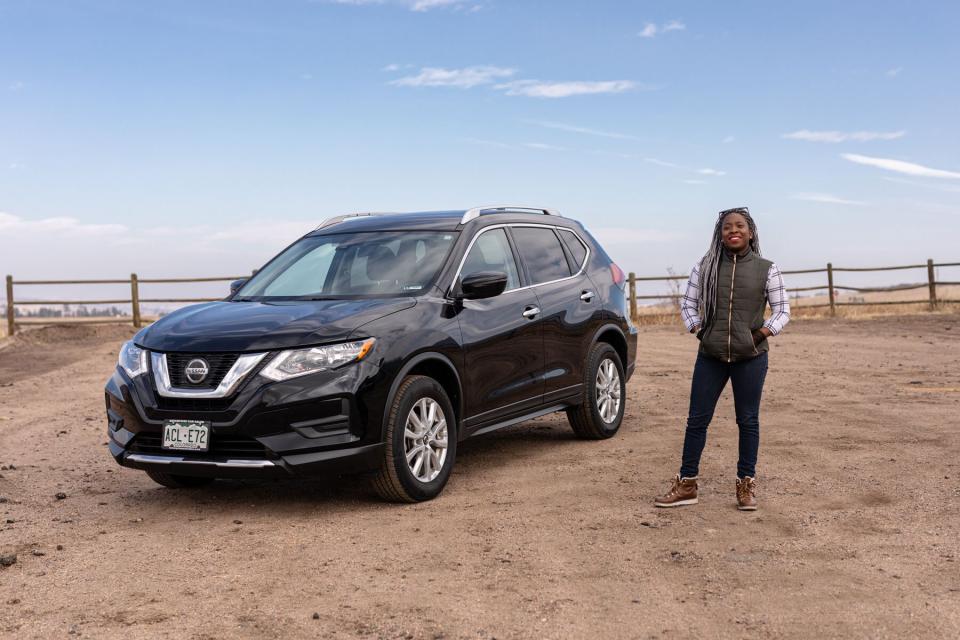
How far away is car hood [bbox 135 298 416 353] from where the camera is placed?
20.9ft

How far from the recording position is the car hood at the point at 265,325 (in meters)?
6.36

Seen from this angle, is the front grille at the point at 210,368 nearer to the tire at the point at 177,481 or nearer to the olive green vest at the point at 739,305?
the tire at the point at 177,481

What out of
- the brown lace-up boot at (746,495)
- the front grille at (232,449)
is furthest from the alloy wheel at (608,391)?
the front grille at (232,449)

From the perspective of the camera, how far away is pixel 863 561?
5.29 meters

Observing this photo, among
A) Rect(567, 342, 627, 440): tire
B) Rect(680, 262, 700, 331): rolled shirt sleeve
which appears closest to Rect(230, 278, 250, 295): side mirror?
Rect(567, 342, 627, 440): tire

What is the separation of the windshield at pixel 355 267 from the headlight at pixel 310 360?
89cm

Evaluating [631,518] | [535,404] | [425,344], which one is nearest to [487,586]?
[631,518]

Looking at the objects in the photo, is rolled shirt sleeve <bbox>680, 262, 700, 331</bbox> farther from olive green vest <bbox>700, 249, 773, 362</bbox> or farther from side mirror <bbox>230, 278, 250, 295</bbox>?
side mirror <bbox>230, 278, 250, 295</bbox>

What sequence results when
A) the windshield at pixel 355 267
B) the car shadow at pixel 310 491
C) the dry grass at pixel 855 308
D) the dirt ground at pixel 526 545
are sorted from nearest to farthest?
the dirt ground at pixel 526 545 → the car shadow at pixel 310 491 → the windshield at pixel 355 267 → the dry grass at pixel 855 308

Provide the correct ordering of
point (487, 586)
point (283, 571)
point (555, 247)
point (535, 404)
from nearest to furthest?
point (487, 586)
point (283, 571)
point (535, 404)
point (555, 247)

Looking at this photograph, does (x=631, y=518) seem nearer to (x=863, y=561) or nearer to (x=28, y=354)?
(x=863, y=561)

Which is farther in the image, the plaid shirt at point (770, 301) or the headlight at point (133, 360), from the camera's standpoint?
the headlight at point (133, 360)

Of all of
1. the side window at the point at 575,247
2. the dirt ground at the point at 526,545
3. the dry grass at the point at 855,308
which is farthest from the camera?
the dry grass at the point at 855,308

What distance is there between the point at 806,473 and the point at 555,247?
109 inches
